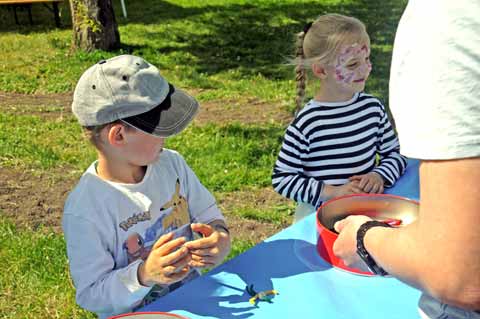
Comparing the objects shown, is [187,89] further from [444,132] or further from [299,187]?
[444,132]

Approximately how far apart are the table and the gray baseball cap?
43 centimetres

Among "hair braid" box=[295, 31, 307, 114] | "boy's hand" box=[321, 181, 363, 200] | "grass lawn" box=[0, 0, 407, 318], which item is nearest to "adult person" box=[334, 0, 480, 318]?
"boy's hand" box=[321, 181, 363, 200]

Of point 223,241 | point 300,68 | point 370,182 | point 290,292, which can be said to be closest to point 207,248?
point 223,241

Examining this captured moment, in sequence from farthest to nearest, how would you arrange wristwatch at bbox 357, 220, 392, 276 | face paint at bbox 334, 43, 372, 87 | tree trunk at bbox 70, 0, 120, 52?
tree trunk at bbox 70, 0, 120, 52, face paint at bbox 334, 43, 372, 87, wristwatch at bbox 357, 220, 392, 276

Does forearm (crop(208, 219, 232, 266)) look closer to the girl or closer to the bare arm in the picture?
the girl

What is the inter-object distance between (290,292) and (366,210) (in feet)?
1.56

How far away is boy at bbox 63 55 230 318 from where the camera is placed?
166 cm

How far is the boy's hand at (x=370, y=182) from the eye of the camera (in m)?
2.28

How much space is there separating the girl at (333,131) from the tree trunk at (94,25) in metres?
5.22

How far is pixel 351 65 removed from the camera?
7.87 ft

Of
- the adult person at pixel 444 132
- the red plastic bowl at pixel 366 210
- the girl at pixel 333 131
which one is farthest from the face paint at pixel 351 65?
the adult person at pixel 444 132

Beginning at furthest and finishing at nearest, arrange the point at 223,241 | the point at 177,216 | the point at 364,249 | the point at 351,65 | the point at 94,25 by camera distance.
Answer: the point at 94,25, the point at 351,65, the point at 177,216, the point at 223,241, the point at 364,249

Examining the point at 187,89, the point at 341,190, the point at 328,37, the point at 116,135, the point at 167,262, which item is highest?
the point at 328,37

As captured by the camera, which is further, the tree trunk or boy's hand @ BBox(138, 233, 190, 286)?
the tree trunk
